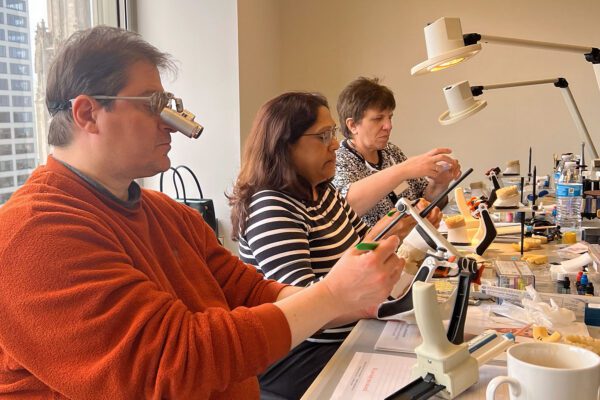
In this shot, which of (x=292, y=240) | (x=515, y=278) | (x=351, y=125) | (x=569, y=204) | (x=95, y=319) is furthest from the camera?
(x=351, y=125)

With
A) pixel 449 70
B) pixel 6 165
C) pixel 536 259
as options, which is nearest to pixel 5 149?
pixel 6 165

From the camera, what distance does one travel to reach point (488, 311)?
1261 mm

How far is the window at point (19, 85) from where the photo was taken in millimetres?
2010

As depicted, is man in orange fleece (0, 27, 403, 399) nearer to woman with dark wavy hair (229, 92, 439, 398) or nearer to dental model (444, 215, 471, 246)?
woman with dark wavy hair (229, 92, 439, 398)

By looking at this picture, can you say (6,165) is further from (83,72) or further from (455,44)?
(455,44)

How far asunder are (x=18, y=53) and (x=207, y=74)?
102cm

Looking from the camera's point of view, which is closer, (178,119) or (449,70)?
(178,119)

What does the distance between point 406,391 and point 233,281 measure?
53cm

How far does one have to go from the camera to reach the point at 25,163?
2090 millimetres

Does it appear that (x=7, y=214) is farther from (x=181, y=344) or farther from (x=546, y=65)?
(x=546, y=65)

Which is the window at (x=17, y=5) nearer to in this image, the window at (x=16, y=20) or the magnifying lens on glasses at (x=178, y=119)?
the window at (x=16, y=20)

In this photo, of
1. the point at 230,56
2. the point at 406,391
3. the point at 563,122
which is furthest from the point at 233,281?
the point at 563,122

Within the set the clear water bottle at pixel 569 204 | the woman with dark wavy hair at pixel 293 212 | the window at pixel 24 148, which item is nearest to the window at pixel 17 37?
the window at pixel 24 148

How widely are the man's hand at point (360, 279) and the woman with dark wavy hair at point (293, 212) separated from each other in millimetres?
398
